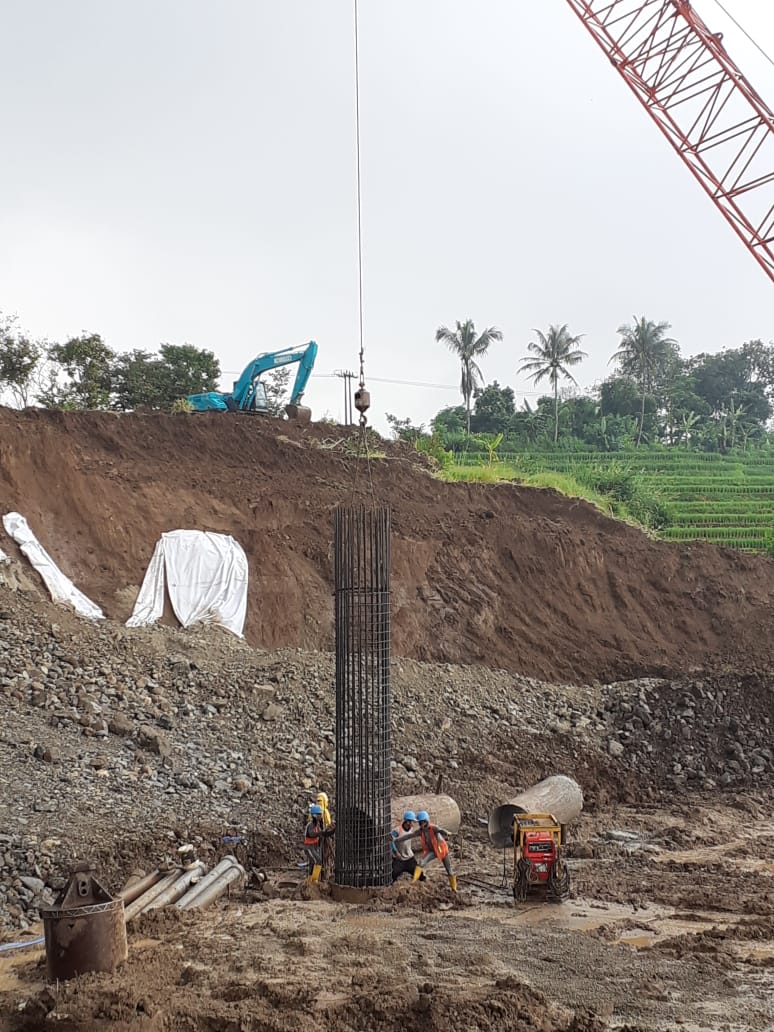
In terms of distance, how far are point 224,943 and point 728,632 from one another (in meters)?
15.3

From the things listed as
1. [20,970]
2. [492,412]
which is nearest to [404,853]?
[20,970]

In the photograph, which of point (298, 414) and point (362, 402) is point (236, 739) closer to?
point (362, 402)

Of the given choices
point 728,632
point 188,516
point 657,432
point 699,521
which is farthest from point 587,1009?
point 657,432

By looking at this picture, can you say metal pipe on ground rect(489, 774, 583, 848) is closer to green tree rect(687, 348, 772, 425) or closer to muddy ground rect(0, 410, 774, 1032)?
muddy ground rect(0, 410, 774, 1032)

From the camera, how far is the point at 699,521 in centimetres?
2712

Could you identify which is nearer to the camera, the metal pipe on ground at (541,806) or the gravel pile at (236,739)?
the gravel pile at (236,739)

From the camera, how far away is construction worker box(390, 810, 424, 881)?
8.00m

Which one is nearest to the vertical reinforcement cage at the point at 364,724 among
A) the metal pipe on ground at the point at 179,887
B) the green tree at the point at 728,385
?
the metal pipe on ground at the point at 179,887

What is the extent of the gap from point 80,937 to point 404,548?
13455 mm

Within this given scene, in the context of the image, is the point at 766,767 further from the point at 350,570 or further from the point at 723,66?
the point at 723,66

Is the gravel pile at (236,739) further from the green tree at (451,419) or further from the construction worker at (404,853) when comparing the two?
the green tree at (451,419)

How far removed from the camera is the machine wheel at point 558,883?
26.0ft

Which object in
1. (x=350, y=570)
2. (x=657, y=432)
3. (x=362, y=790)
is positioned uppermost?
(x=657, y=432)

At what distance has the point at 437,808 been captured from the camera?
33.1 ft
